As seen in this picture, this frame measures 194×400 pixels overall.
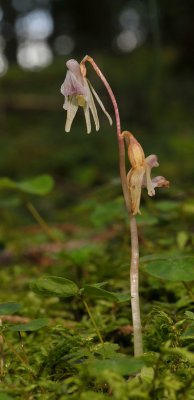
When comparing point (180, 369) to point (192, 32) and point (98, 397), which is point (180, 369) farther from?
point (192, 32)

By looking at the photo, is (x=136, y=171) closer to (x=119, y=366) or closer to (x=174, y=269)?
(x=174, y=269)

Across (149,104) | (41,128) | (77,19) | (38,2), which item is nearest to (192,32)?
(149,104)

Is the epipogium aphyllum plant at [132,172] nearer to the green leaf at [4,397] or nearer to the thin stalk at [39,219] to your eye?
the green leaf at [4,397]

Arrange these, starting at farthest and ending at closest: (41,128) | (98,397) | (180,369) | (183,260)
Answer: (41,128)
(183,260)
(180,369)
(98,397)

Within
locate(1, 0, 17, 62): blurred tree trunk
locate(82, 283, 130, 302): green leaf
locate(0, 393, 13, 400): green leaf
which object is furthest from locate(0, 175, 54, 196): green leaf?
locate(1, 0, 17, 62): blurred tree trunk

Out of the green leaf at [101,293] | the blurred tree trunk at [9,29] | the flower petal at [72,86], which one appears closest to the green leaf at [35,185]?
the flower petal at [72,86]

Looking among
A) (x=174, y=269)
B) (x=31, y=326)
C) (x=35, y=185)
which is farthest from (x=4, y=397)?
(x=35, y=185)

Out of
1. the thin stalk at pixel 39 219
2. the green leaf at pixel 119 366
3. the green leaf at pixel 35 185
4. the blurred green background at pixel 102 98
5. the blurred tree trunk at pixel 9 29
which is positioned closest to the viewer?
the green leaf at pixel 119 366
